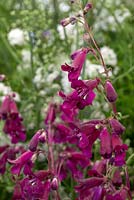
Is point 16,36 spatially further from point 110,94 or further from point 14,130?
point 110,94

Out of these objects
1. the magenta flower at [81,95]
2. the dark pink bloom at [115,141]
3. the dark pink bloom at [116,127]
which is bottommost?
the dark pink bloom at [115,141]

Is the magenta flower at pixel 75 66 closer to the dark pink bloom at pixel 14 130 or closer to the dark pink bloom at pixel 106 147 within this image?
the dark pink bloom at pixel 106 147

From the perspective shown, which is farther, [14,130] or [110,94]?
[14,130]

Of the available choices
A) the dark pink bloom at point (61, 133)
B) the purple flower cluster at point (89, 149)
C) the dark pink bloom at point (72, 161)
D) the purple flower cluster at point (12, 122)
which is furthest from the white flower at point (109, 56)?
the purple flower cluster at point (89, 149)

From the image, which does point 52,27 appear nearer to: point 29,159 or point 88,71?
point 88,71

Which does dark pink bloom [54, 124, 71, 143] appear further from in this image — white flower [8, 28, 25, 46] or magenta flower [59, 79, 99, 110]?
white flower [8, 28, 25, 46]

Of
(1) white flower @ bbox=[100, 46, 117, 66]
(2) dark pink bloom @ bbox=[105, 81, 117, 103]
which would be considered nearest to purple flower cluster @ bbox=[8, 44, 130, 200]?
(2) dark pink bloom @ bbox=[105, 81, 117, 103]

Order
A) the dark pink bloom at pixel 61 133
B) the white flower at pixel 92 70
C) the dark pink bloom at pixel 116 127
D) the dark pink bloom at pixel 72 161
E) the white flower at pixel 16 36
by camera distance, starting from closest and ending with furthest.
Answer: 1. the dark pink bloom at pixel 116 127
2. the dark pink bloom at pixel 72 161
3. the dark pink bloom at pixel 61 133
4. the white flower at pixel 92 70
5. the white flower at pixel 16 36

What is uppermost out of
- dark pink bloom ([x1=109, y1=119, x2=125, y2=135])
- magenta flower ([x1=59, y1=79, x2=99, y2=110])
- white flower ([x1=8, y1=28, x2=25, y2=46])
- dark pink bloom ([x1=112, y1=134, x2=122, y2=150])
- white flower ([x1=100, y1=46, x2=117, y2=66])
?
white flower ([x1=8, y1=28, x2=25, y2=46])

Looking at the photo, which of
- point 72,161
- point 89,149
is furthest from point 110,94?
point 72,161

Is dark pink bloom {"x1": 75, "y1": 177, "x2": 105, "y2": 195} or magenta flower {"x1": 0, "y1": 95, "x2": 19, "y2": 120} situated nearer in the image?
dark pink bloom {"x1": 75, "y1": 177, "x2": 105, "y2": 195}

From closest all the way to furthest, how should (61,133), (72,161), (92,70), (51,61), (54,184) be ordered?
(54,184) < (72,161) < (61,133) < (92,70) < (51,61)

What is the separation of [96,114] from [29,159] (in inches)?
46.0

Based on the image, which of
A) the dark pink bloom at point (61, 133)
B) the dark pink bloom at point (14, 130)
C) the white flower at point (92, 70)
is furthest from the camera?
the white flower at point (92, 70)
